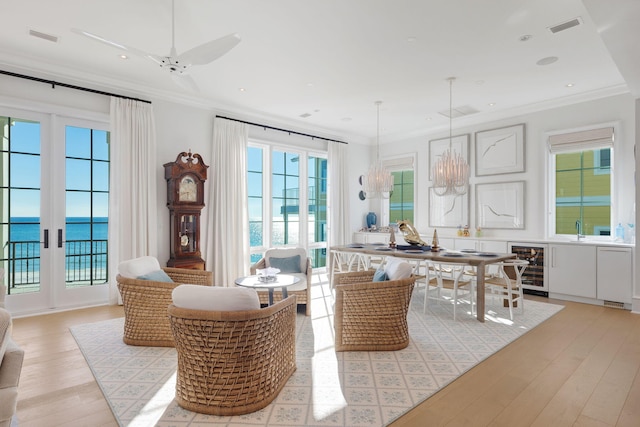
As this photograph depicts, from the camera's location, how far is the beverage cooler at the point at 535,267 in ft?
17.5

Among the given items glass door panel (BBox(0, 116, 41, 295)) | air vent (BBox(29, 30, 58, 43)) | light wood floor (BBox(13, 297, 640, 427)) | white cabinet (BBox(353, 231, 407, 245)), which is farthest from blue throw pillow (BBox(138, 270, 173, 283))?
white cabinet (BBox(353, 231, 407, 245))

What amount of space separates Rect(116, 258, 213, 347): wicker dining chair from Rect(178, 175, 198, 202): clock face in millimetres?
1899

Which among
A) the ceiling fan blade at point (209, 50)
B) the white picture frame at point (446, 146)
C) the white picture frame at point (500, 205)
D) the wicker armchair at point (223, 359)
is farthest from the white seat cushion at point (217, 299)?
the white picture frame at point (446, 146)

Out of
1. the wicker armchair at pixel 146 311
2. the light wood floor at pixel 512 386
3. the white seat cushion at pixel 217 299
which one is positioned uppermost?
the white seat cushion at pixel 217 299

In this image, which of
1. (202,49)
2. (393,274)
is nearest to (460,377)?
(393,274)

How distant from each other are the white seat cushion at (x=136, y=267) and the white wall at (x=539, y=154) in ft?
16.3

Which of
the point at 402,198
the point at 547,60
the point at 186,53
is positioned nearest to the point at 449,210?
the point at 402,198

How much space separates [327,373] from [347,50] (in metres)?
3.19

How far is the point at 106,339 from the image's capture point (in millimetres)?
3480

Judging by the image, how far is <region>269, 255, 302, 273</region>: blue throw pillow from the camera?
16.0 feet

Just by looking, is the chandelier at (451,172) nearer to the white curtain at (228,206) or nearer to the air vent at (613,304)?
the air vent at (613,304)

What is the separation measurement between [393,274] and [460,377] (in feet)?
3.29

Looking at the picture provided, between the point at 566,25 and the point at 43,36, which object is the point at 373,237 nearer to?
the point at 566,25

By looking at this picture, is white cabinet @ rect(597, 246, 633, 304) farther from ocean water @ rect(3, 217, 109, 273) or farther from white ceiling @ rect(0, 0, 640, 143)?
ocean water @ rect(3, 217, 109, 273)
